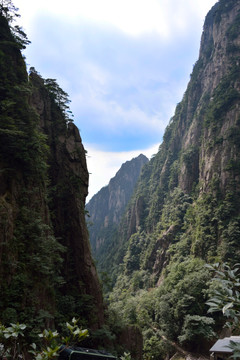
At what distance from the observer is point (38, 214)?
464 inches

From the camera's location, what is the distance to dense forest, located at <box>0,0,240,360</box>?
9843 mm

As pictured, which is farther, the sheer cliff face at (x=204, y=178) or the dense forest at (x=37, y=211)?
the sheer cliff face at (x=204, y=178)

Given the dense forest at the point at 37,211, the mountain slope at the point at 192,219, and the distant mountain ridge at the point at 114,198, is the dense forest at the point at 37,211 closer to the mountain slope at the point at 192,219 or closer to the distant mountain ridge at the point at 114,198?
the mountain slope at the point at 192,219

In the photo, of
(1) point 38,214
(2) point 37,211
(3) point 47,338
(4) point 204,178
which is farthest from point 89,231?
(4) point 204,178

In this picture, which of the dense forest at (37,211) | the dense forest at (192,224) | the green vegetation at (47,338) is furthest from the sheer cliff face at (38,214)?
the green vegetation at (47,338)

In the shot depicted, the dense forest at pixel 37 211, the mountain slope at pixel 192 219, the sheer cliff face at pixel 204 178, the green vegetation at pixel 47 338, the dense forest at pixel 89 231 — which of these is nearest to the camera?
the green vegetation at pixel 47 338

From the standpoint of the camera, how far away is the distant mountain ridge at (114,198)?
136m

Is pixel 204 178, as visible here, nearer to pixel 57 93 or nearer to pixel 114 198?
pixel 57 93

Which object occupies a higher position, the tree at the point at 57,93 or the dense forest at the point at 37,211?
the tree at the point at 57,93

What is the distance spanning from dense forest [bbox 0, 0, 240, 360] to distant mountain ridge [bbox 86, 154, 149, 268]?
6792 centimetres

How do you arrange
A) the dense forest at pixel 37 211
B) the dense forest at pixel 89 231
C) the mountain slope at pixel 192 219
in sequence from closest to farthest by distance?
the dense forest at pixel 37 211 < the dense forest at pixel 89 231 < the mountain slope at pixel 192 219

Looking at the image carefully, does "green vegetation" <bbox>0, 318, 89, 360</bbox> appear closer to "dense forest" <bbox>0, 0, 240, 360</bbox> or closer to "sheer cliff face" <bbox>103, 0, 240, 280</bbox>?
"dense forest" <bbox>0, 0, 240, 360</bbox>

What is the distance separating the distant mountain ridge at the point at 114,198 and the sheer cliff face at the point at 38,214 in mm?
112446

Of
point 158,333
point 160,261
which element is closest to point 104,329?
point 158,333
